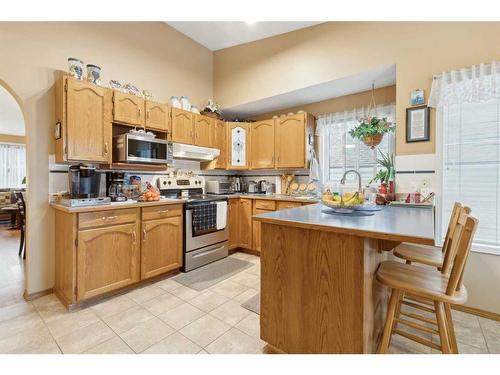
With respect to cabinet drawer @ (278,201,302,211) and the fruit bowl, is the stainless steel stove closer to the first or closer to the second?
cabinet drawer @ (278,201,302,211)

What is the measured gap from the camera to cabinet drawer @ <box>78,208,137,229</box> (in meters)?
2.06

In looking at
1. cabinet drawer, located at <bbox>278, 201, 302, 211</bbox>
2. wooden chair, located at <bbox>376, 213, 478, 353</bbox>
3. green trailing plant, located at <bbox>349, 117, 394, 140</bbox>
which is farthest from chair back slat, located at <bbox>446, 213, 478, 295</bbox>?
cabinet drawer, located at <bbox>278, 201, 302, 211</bbox>

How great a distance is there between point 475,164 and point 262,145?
254 cm

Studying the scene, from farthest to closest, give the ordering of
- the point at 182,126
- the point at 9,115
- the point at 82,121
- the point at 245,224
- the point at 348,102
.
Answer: the point at 9,115 → the point at 245,224 → the point at 348,102 → the point at 182,126 → the point at 82,121

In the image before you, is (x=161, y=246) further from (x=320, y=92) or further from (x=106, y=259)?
(x=320, y=92)

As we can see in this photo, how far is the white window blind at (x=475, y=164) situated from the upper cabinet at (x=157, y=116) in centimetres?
301

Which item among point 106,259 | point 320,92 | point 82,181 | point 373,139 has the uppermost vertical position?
point 320,92

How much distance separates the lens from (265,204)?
3439mm

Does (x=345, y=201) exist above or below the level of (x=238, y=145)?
below

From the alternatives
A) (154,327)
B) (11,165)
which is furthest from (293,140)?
(11,165)

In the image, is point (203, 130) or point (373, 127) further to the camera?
point (203, 130)

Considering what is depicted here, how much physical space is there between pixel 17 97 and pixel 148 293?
2258mm

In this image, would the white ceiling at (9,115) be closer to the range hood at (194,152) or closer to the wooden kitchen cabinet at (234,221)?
the range hood at (194,152)
